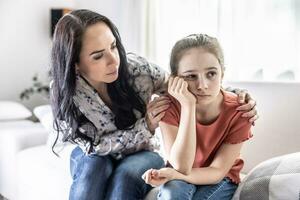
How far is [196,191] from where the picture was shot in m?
1.14

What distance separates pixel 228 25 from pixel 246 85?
2.15ft

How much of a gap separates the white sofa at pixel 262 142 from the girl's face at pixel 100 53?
582mm

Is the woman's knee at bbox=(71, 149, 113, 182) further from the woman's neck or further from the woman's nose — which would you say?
the woman's nose

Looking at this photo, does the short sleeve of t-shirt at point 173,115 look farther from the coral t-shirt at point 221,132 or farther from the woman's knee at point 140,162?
the woman's knee at point 140,162

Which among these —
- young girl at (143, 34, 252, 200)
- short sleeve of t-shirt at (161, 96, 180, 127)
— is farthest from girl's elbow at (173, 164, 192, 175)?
short sleeve of t-shirt at (161, 96, 180, 127)

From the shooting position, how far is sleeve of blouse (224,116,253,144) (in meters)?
1.19

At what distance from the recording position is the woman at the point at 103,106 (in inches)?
51.2

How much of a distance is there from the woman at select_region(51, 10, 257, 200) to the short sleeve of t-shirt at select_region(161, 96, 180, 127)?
2 cm

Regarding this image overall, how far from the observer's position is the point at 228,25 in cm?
223

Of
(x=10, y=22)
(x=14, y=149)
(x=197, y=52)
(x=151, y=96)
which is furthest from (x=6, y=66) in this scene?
(x=197, y=52)

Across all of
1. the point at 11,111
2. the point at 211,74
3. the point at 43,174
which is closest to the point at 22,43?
the point at 11,111

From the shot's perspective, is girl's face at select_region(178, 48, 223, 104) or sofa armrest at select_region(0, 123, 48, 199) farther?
sofa armrest at select_region(0, 123, 48, 199)

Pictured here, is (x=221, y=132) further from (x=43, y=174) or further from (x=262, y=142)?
(x=43, y=174)

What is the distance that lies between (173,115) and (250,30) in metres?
1.08
